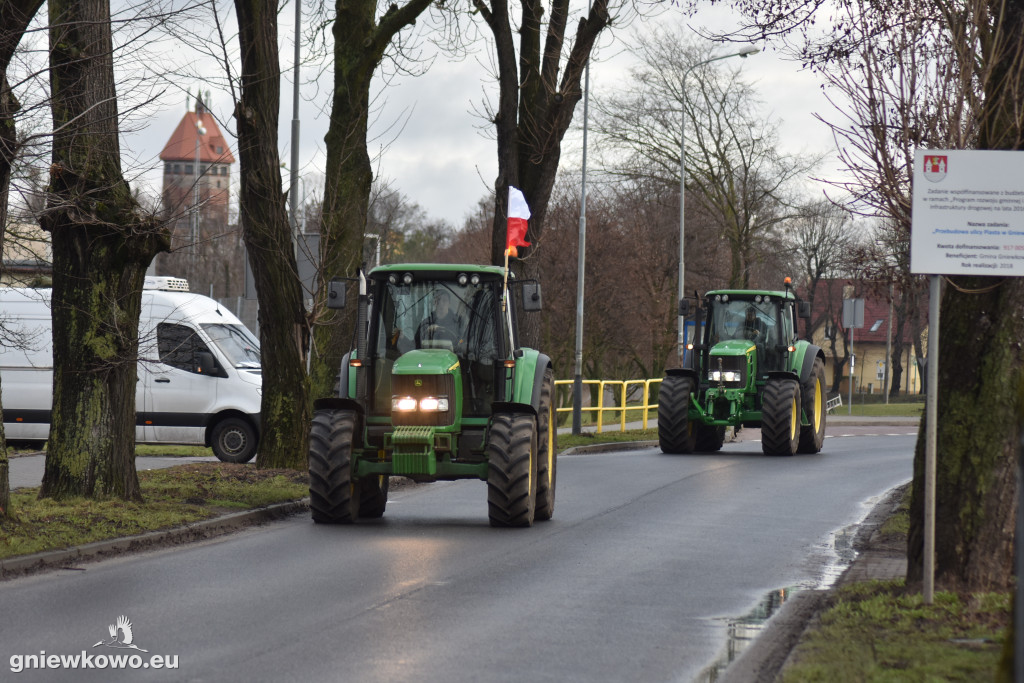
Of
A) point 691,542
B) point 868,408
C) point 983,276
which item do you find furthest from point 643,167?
point 983,276

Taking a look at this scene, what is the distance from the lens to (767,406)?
2280 cm

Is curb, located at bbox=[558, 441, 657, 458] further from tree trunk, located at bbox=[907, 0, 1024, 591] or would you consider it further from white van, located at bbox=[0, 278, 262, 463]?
tree trunk, located at bbox=[907, 0, 1024, 591]

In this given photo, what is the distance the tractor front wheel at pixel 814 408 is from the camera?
2402cm

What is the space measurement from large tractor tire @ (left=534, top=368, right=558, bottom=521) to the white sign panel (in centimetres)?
618

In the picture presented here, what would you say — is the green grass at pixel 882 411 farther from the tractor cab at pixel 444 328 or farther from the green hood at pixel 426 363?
the green hood at pixel 426 363

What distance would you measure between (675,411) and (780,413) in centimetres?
179

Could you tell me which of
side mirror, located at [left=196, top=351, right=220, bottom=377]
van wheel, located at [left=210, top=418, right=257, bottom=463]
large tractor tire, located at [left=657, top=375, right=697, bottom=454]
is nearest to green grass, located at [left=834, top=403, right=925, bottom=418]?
large tractor tire, located at [left=657, top=375, right=697, bottom=454]

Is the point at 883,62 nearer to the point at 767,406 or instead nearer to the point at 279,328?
the point at 279,328

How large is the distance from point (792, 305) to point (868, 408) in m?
30.7

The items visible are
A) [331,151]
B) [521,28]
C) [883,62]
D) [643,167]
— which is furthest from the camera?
[643,167]

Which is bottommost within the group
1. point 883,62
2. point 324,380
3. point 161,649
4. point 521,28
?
point 161,649

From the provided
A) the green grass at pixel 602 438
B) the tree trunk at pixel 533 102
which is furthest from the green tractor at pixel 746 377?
the tree trunk at pixel 533 102

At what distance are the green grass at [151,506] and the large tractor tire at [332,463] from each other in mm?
923

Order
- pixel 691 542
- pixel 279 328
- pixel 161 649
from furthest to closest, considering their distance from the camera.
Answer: pixel 279 328
pixel 691 542
pixel 161 649
